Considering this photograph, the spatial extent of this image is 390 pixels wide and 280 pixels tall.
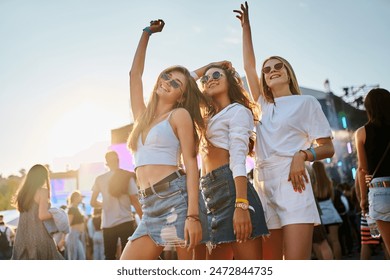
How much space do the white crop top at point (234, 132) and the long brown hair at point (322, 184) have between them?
336cm

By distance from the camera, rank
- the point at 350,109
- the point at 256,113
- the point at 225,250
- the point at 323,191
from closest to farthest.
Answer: the point at 225,250 → the point at 256,113 → the point at 323,191 → the point at 350,109

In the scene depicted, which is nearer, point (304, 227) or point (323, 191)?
point (304, 227)

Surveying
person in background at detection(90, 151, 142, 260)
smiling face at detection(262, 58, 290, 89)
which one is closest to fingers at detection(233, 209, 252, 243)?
smiling face at detection(262, 58, 290, 89)

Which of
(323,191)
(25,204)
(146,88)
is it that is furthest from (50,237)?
(323,191)

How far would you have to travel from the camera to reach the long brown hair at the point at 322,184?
5613 millimetres

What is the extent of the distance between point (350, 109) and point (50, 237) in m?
11.1

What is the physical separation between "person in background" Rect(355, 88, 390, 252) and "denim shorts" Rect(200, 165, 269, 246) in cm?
107

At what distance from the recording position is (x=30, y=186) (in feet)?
12.7

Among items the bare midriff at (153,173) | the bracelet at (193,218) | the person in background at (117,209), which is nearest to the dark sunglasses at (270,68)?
the bare midriff at (153,173)

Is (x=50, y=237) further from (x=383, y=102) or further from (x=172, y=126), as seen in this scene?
(x=383, y=102)

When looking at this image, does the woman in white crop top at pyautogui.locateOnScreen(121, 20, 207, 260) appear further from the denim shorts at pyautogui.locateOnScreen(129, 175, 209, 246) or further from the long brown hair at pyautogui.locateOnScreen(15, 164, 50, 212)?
the long brown hair at pyautogui.locateOnScreen(15, 164, 50, 212)

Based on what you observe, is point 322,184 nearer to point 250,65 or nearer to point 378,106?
point 378,106
